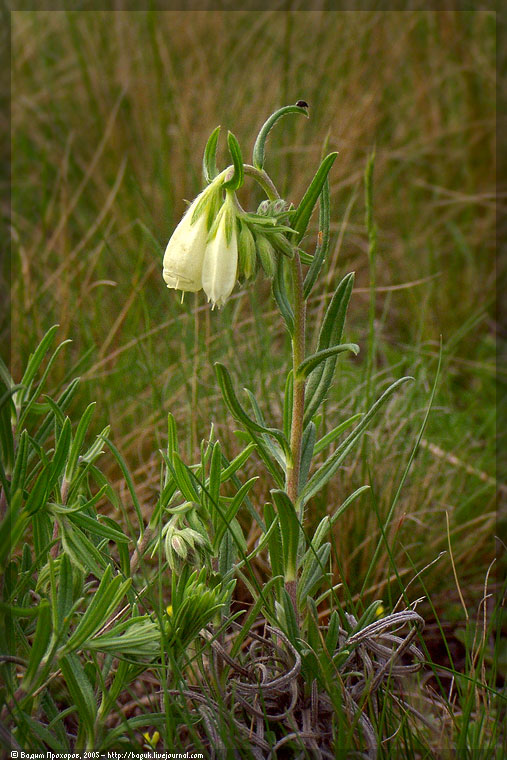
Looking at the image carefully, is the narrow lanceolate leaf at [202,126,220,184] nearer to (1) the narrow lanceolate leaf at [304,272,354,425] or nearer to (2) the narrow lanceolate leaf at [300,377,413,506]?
(1) the narrow lanceolate leaf at [304,272,354,425]

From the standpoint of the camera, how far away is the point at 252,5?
12.6 ft

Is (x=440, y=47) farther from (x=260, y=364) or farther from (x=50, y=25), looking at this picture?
(x=260, y=364)

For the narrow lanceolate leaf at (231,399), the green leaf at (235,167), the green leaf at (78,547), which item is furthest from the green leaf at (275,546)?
the green leaf at (235,167)

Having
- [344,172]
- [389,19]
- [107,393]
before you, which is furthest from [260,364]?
[389,19]

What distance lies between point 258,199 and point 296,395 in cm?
201

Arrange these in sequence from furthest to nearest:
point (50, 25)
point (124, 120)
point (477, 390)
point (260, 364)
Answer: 1. point (50, 25)
2. point (124, 120)
3. point (477, 390)
4. point (260, 364)

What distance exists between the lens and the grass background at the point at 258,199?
2.07 m

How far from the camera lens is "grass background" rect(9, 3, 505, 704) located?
2.07m

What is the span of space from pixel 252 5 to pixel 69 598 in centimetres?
357

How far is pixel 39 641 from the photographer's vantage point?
917mm

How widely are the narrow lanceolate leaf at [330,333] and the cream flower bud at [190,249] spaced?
223mm

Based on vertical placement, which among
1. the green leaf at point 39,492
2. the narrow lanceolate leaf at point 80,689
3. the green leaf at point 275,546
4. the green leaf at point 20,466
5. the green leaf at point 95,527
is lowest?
the narrow lanceolate leaf at point 80,689

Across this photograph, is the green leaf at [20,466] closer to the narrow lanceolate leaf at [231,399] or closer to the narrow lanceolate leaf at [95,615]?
the narrow lanceolate leaf at [95,615]

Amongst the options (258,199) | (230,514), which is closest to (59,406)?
(230,514)
